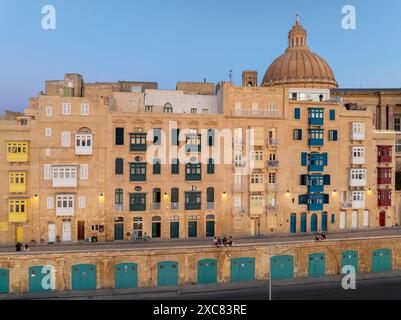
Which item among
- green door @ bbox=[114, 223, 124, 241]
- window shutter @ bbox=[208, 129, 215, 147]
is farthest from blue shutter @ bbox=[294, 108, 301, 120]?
green door @ bbox=[114, 223, 124, 241]

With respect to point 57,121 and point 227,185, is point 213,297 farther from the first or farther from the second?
point 57,121

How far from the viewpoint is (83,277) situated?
42406 millimetres

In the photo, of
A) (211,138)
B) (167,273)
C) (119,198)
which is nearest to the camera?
(167,273)

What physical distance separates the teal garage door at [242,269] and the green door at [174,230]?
451 inches

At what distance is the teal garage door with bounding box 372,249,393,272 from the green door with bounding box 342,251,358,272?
2.58 meters

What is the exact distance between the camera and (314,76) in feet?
299

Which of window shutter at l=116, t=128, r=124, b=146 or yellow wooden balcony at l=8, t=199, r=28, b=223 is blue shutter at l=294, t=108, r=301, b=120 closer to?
window shutter at l=116, t=128, r=124, b=146

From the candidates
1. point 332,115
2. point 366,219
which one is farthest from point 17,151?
point 366,219

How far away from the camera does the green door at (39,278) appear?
41.6m

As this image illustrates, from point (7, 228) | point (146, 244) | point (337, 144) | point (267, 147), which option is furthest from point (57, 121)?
point (337, 144)

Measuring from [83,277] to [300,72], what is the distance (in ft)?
229

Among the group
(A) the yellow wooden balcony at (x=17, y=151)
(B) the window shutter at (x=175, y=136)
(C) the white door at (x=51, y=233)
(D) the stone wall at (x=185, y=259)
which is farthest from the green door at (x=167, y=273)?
(A) the yellow wooden balcony at (x=17, y=151)

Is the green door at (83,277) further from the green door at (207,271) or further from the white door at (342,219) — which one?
the white door at (342,219)

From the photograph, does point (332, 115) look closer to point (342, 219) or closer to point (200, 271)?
point (342, 219)
